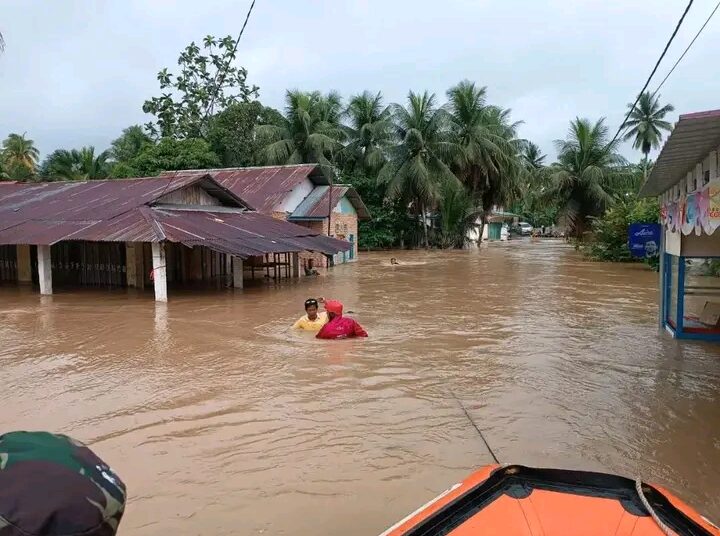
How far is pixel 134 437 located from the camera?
594 centimetres

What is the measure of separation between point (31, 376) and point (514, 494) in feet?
24.5

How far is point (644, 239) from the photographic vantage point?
1132cm

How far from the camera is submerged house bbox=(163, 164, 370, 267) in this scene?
25.0 meters

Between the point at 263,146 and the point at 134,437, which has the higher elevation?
the point at 263,146

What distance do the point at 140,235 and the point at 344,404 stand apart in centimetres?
972

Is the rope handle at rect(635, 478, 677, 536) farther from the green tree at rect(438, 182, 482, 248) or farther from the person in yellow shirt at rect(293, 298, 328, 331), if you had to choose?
the green tree at rect(438, 182, 482, 248)

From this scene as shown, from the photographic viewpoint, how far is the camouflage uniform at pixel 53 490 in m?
1.38

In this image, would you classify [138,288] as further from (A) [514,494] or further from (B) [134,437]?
(A) [514,494]

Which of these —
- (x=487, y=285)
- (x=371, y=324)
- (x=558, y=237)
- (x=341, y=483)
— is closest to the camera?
(x=341, y=483)

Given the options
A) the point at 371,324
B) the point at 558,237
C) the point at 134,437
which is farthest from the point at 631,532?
the point at 558,237

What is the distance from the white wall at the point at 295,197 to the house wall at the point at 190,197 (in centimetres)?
468

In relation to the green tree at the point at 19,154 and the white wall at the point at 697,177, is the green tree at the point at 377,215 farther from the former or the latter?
the white wall at the point at 697,177

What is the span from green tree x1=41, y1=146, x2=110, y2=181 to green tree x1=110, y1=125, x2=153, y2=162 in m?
1.27

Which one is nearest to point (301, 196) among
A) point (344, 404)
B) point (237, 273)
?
point (237, 273)
